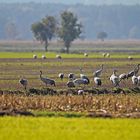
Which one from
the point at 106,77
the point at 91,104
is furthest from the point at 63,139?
the point at 106,77

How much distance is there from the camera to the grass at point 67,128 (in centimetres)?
2178

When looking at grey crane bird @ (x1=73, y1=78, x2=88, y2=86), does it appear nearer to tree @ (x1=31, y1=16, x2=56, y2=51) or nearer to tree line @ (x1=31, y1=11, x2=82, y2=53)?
tree line @ (x1=31, y1=11, x2=82, y2=53)

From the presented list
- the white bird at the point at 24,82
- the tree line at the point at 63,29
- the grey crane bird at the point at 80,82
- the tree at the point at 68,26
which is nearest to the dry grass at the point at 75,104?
the white bird at the point at 24,82

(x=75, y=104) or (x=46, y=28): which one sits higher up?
(x=46, y=28)

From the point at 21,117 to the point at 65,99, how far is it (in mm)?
7505

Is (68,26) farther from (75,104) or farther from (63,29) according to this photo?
(75,104)

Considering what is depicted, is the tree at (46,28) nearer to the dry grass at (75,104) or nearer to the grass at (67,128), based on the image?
the dry grass at (75,104)

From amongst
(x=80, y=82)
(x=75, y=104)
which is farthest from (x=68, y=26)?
(x=75, y=104)

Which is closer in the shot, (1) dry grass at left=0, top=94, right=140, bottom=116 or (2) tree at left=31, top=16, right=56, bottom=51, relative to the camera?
(1) dry grass at left=0, top=94, right=140, bottom=116

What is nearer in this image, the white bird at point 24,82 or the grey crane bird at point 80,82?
the white bird at point 24,82

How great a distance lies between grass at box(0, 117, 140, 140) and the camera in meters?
21.8

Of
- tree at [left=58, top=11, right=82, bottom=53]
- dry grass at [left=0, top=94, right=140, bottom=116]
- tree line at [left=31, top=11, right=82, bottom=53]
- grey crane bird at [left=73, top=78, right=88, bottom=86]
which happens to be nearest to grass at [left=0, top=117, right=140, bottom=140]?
dry grass at [left=0, top=94, right=140, bottom=116]

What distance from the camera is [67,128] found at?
23.8 meters

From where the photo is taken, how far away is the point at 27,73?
5959 centimetres
